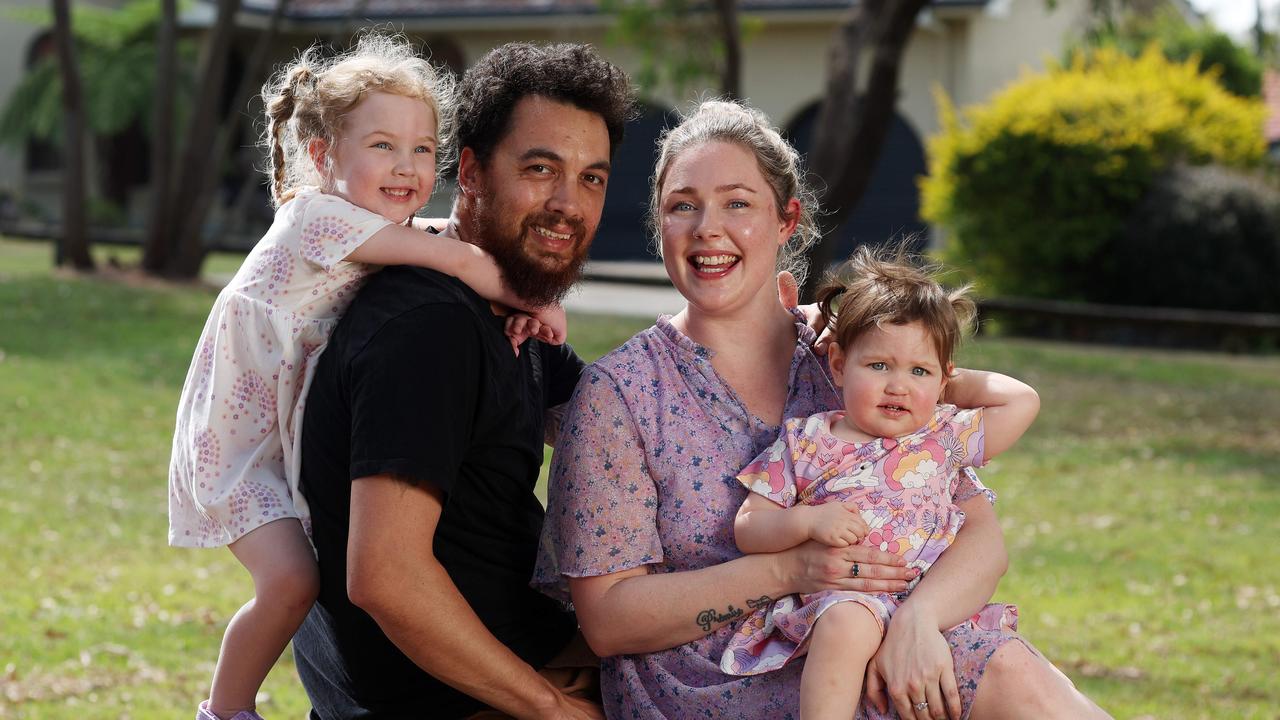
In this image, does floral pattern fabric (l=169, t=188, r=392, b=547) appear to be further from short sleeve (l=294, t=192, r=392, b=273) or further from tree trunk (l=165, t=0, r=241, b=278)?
tree trunk (l=165, t=0, r=241, b=278)

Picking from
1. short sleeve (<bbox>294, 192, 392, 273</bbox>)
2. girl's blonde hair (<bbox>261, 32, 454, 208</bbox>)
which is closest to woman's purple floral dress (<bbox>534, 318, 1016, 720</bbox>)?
short sleeve (<bbox>294, 192, 392, 273</bbox>)

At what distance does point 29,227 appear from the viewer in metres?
25.3

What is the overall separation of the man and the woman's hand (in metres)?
0.67

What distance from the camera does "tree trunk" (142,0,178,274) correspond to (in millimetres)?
17297

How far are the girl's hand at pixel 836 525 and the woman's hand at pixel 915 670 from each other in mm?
182

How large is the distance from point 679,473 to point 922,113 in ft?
67.7

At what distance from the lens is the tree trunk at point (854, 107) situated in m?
12.3

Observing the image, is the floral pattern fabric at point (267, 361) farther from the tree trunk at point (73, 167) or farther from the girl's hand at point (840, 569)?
the tree trunk at point (73, 167)

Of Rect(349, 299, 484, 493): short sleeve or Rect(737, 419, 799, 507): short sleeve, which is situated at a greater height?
Rect(349, 299, 484, 493): short sleeve

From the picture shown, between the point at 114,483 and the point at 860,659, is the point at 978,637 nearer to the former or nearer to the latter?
the point at 860,659

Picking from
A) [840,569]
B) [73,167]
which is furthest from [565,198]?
[73,167]

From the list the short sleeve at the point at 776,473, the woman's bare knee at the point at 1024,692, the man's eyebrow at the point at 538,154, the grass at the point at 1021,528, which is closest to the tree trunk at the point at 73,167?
the grass at the point at 1021,528

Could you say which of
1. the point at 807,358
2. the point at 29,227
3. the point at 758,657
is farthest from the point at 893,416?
the point at 29,227

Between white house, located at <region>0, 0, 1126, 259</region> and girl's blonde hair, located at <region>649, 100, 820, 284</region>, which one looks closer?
girl's blonde hair, located at <region>649, 100, 820, 284</region>
